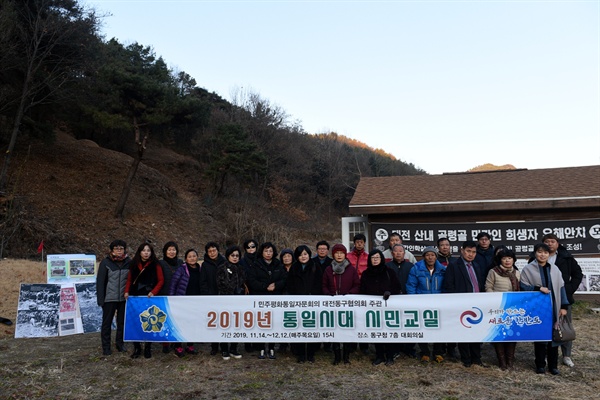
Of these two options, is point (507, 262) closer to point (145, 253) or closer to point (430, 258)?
point (430, 258)

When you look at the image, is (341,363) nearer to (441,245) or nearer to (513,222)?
(441,245)

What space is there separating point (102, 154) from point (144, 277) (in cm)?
1998

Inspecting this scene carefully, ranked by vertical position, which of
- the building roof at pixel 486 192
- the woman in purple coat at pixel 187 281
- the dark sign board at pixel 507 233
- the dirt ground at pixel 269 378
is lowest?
the dirt ground at pixel 269 378

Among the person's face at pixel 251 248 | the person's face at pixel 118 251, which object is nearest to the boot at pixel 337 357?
the person's face at pixel 251 248

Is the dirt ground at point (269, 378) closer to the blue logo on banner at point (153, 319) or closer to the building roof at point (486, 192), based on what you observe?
the blue logo on banner at point (153, 319)

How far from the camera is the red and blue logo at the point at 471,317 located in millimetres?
5348

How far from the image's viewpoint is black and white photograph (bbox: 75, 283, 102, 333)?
7.91 metres

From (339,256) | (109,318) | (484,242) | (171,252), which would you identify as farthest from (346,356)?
(109,318)

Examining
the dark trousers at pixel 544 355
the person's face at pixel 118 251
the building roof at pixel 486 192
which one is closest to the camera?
the dark trousers at pixel 544 355

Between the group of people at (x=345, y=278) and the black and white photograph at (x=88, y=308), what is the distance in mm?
2226

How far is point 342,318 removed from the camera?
18.2ft

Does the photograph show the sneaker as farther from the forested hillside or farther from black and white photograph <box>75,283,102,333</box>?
the forested hillside

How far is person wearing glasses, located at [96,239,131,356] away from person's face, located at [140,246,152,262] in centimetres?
36

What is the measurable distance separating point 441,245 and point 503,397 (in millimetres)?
2265
